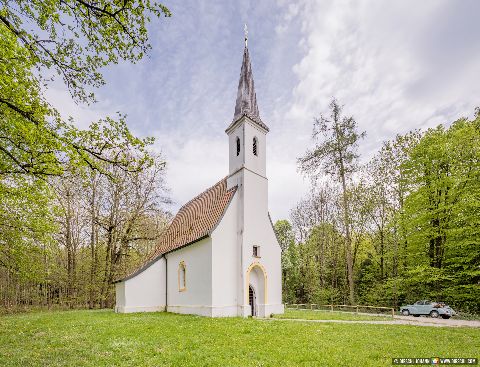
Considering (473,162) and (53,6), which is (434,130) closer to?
(473,162)

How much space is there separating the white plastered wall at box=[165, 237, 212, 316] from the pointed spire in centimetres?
855

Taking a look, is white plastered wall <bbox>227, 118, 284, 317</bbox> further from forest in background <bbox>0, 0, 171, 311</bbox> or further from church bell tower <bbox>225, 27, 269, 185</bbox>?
forest in background <bbox>0, 0, 171, 311</bbox>

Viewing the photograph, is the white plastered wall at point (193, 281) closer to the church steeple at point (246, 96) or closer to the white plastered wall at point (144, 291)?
the white plastered wall at point (144, 291)

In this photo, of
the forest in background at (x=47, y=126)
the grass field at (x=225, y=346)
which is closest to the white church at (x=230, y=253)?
the grass field at (x=225, y=346)

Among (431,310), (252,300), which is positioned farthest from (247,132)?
(431,310)

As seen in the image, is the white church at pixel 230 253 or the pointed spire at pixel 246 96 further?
the pointed spire at pixel 246 96

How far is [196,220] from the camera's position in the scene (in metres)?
21.2

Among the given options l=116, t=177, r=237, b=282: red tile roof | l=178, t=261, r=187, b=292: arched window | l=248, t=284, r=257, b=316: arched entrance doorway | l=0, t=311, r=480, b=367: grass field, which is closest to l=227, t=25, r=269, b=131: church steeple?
l=116, t=177, r=237, b=282: red tile roof

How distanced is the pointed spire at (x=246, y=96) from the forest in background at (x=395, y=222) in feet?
22.9

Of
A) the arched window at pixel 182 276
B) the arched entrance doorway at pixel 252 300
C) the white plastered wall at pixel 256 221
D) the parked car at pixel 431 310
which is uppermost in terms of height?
the white plastered wall at pixel 256 221

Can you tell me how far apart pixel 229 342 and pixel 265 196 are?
1156 cm

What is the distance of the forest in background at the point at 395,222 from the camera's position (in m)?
20.7

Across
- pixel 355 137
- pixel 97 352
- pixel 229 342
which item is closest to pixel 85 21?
pixel 97 352

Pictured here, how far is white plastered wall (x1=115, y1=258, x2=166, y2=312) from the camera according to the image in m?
20.0
